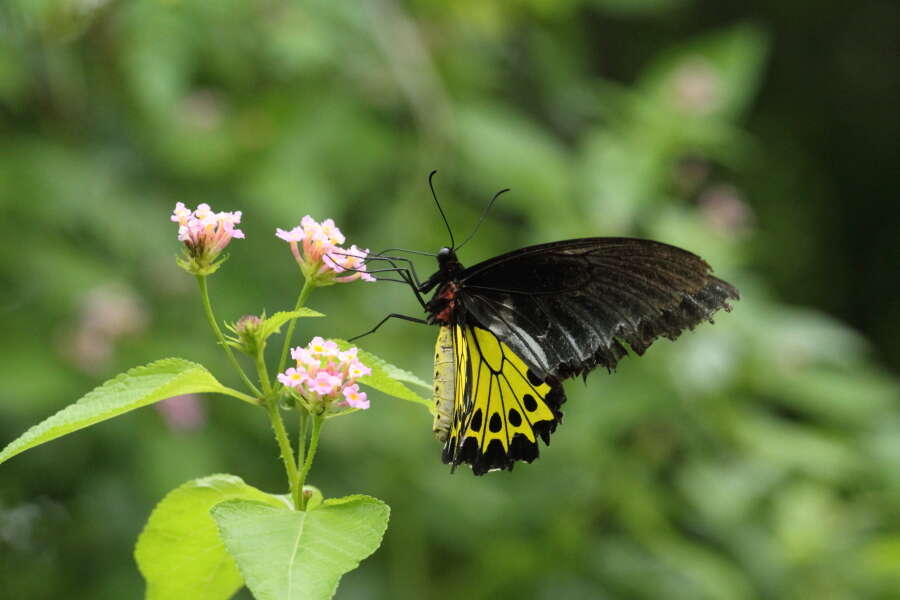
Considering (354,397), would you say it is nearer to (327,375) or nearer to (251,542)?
(327,375)

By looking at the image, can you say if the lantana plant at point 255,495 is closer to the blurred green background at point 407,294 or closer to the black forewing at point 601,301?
the black forewing at point 601,301

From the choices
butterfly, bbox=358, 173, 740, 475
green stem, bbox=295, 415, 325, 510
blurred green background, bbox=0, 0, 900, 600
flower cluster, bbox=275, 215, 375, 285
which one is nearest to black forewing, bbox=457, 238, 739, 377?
butterfly, bbox=358, 173, 740, 475

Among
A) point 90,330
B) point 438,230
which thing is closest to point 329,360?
point 90,330

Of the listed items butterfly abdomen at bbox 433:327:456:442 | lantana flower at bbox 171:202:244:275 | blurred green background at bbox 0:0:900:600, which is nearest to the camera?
lantana flower at bbox 171:202:244:275

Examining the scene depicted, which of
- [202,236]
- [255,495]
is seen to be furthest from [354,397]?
[202,236]

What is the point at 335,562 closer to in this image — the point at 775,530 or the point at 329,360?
the point at 329,360

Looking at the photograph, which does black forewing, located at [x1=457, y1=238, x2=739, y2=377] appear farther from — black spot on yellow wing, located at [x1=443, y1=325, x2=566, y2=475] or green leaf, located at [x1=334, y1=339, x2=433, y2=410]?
green leaf, located at [x1=334, y1=339, x2=433, y2=410]

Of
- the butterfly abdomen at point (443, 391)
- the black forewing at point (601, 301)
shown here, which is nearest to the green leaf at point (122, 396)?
the butterfly abdomen at point (443, 391)
